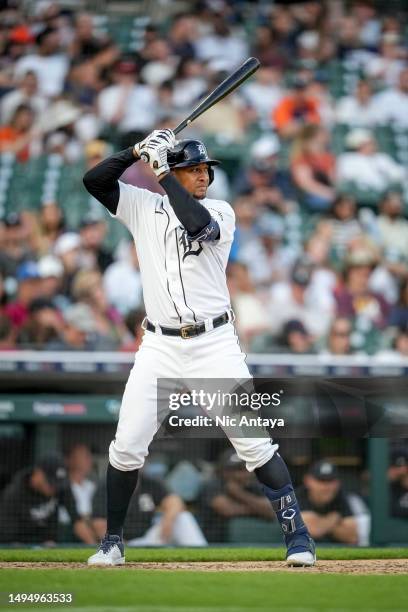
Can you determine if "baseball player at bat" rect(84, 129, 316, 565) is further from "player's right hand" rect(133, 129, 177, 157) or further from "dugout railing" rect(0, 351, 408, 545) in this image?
"dugout railing" rect(0, 351, 408, 545)

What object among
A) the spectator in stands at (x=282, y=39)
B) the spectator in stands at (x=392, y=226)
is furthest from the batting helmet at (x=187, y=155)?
the spectator in stands at (x=282, y=39)

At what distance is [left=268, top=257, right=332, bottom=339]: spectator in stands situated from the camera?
31.6 feet

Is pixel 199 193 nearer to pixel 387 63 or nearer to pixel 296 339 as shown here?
pixel 296 339

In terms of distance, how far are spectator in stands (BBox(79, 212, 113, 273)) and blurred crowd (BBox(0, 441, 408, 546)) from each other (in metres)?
2.66

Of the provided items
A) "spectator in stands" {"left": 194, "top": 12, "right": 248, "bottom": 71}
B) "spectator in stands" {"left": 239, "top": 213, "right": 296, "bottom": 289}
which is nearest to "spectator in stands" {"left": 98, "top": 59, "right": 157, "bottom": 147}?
"spectator in stands" {"left": 194, "top": 12, "right": 248, "bottom": 71}

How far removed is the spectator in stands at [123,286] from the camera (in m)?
9.77

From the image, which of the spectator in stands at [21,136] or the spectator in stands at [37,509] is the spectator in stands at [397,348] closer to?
the spectator in stands at [37,509]

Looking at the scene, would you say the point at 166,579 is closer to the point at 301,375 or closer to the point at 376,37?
the point at 301,375

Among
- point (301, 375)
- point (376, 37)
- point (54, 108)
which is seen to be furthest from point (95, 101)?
point (301, 375)

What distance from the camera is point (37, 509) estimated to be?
7465 millimetres

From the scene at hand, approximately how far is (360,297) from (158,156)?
5193 millimetres

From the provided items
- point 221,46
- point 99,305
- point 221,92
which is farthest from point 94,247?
point 221,92

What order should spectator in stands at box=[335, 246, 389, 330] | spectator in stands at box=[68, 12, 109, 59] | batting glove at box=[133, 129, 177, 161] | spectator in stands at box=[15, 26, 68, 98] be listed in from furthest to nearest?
spectator in stands at box=[68, 12, 109, 59] → spectator in stands at box=[15, 26, 68, 98] → spectator in stands at box=[335, 246, 389, 330] → batting glove at box=[133, 129, 177, 161]

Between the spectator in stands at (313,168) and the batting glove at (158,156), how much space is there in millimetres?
6092
